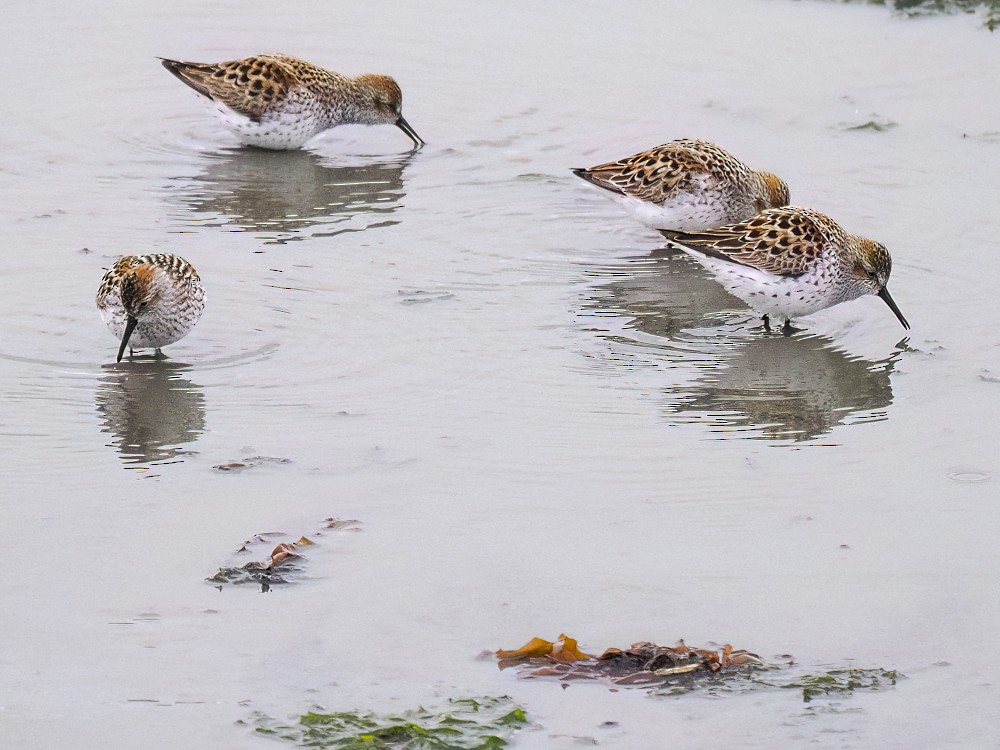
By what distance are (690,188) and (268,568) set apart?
264 inches

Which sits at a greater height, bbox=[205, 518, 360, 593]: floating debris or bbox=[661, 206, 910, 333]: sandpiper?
bbox=[661, 206, 910, 333]: sandpiper

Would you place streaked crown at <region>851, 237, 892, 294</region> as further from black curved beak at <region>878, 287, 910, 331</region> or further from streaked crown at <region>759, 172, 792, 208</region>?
streaked crown at <region>759, 172, 792, 208</region>

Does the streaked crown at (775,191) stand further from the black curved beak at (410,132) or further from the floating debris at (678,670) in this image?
the floating debris at (678,670)

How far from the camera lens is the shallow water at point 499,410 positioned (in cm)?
674

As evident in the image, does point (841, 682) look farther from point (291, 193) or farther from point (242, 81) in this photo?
point (242, 81)

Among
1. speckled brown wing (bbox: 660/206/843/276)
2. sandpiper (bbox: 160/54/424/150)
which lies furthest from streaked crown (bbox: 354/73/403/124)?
speckled brown wing (bbox: 660/206/843/276)

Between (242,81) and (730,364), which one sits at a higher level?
(242,81)

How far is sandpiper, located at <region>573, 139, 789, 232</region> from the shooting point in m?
13.0

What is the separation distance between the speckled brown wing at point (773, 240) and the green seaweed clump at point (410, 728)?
5340 mm

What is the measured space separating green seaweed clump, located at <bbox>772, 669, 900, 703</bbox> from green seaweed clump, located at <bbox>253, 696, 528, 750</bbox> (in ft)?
3.84

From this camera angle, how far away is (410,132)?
15266 millimetres

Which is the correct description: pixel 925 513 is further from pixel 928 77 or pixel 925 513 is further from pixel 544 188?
pixel 928 77

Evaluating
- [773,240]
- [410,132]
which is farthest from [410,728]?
[410,132]

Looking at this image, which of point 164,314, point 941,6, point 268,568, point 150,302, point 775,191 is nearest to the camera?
point 268,568
